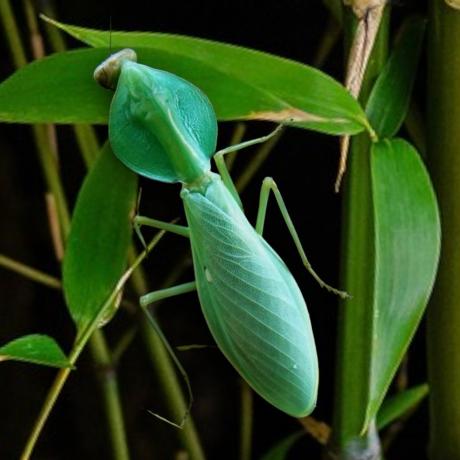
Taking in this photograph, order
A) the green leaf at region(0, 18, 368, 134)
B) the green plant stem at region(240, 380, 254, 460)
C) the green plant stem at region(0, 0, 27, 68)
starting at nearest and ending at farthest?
the green leaf at region(0, 18, 368, 134) < the green plant stem at region(0, 0, 27, 68) < the green plant stem at region(240, 380, 254, 460)

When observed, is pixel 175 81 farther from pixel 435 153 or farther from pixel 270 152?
pixel 270 152

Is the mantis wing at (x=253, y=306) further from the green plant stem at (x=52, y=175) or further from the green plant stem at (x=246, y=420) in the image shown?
the green plant stem at (x=246, y=420)

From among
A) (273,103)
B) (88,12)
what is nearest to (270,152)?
(88,12)

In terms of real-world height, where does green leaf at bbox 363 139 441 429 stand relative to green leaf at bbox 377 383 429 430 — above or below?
above

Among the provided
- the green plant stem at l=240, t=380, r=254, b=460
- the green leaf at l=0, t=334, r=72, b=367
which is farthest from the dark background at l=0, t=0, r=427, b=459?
the green leaf at l=0, t=334, r=72, b=367

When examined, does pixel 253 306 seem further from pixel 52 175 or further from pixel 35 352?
pixel 52 175

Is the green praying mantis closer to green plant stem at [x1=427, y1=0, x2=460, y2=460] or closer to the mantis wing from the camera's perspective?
the mantis wing
